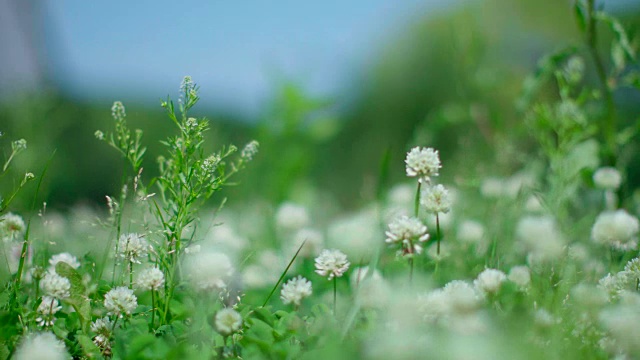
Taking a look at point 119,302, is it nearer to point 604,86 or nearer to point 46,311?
point 46,311

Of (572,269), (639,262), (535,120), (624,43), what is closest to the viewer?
(639,262)

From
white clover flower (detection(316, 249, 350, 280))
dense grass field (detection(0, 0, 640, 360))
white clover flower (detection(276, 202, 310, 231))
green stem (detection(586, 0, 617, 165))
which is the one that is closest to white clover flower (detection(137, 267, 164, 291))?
dense grass field (detection(0, 0, 640, 360))

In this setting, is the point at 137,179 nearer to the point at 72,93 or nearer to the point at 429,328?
the point at 429,328

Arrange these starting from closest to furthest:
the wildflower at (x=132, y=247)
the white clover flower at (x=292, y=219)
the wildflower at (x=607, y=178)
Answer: the wildflower at (x=132, y=247) → the wildflower at (x=607, y=178) → the white clover flower at (x=292, y=219)

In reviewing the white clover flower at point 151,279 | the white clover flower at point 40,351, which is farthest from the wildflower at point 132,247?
the white clover flower at point 40,351

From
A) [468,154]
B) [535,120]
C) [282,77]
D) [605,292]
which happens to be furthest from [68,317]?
[282,77]

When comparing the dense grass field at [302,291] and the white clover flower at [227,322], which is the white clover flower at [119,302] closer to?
the dense grass field at [302,291]
